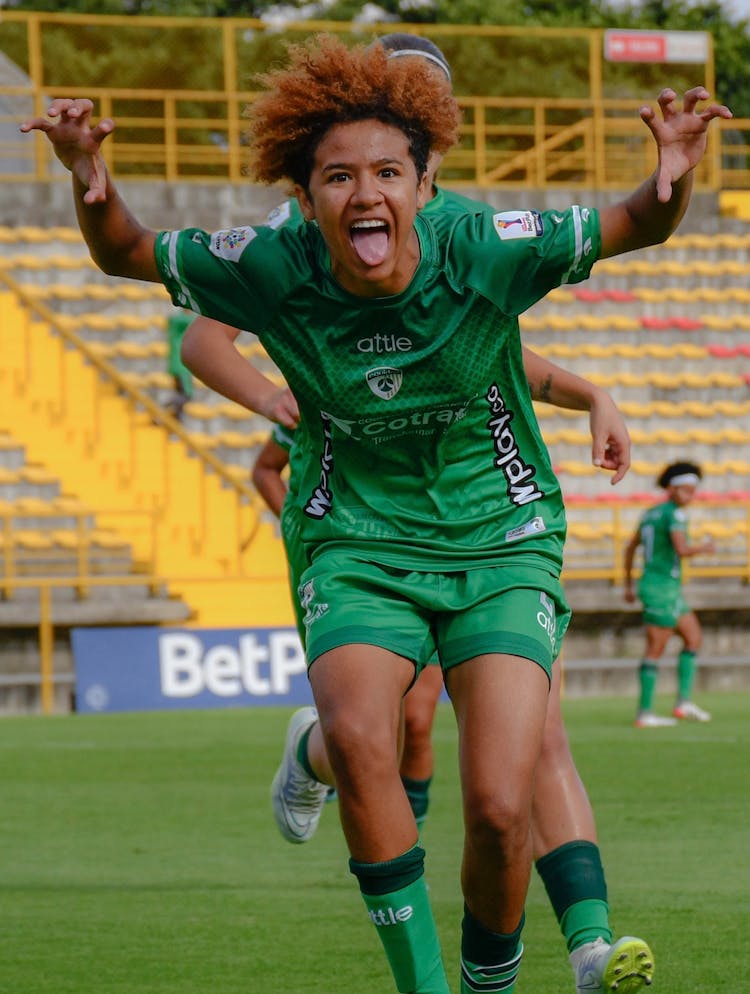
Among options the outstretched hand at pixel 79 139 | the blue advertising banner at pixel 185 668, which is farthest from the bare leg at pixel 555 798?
the blue advertising banner at pixel 185 668

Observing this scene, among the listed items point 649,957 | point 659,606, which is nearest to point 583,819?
point 649,957

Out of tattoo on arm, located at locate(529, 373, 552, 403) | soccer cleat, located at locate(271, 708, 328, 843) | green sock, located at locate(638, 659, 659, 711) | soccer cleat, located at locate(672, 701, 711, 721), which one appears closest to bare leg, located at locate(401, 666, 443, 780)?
soccer cleat, located at locate(271, 708, 328, 843)

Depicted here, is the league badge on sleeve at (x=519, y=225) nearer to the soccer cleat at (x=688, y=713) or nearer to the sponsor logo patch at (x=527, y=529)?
the sponsor logo patch at (x=527, y=529)

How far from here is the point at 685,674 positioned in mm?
15969

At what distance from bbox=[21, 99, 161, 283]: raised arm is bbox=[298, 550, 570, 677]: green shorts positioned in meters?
0.84

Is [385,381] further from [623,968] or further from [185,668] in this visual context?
[185,668]

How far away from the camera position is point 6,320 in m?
21.8

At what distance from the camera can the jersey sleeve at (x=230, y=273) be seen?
15.0 feet

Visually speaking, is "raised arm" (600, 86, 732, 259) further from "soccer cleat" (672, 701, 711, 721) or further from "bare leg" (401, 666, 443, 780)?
"soccer cleat" (672, 701, 711, 721)

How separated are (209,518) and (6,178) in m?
7.86

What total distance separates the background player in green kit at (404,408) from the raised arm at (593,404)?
27cm

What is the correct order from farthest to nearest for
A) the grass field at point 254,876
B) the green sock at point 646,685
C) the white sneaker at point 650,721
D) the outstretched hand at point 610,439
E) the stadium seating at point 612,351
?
the stadium seating at point 612,351 < the green sock at point 646,685 < the white sneaker at point 650,721 < the grass field at point 254,876 < the outstretched hand at point 610,439

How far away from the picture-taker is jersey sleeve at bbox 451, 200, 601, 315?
4480mm

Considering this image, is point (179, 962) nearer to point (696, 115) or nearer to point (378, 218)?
point (378, 218)
